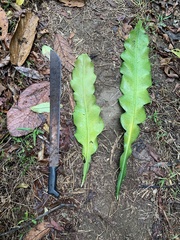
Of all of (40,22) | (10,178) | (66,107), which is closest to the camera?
(10,178)

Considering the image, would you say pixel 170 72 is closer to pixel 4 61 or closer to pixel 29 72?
pixel 29 72

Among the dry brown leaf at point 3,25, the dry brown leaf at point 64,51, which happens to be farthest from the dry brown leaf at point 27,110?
the dry brown leaf at point 3,25

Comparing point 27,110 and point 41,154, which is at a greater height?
point 27,110

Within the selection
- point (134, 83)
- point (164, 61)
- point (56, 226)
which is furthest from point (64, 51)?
point (56, 226)

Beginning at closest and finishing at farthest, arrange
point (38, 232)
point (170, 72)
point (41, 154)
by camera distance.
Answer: point (38, 232) < point (41, 154) < point (170, 72)

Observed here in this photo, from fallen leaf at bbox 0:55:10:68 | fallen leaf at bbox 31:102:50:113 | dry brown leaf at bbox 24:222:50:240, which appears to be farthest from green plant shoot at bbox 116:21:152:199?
fallen leaf at bbox 0:55:10:68

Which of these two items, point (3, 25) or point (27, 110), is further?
point (3, 25)

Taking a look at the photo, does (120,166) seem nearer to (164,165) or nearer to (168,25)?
(164,165)

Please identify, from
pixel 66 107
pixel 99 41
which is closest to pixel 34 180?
pixel 66 107
